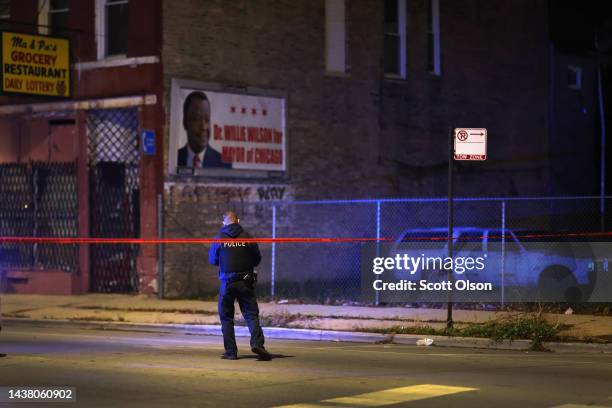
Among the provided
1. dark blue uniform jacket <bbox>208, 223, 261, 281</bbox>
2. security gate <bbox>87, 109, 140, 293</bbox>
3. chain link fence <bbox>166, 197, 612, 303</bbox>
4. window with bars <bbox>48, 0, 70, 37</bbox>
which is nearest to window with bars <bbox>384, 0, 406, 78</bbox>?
chain link fence <bbox>166, 197, 612, 303</bbox>

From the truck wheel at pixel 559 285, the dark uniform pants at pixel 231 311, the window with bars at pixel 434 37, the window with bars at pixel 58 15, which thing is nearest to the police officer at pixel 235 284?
the dark uniform pants at pixel 231 311

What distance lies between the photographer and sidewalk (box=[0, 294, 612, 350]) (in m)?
16.9

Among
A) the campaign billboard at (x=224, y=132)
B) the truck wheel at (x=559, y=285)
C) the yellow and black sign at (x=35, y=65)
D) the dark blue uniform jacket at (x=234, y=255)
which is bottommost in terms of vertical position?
the truck wheel at (x=559, y=285)

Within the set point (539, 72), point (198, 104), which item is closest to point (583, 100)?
point (539, 72)

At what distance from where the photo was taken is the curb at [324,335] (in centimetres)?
1476

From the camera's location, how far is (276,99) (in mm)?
25219

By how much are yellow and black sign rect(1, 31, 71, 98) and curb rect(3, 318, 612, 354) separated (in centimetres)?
553

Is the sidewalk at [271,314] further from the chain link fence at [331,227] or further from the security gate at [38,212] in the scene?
the chain link fence at [331,227]

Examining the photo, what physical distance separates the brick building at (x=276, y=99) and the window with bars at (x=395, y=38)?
0.04 metres

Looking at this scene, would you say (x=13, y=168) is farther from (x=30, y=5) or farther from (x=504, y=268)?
(x=504, y=268)

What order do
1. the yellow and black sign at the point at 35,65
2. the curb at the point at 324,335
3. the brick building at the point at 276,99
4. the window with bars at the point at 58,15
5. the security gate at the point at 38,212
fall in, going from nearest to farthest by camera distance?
the curb at the point at 324,335 < the yellow and black sign at the point at 35,65 < the brick building at the point at 276,99 < the security gate at the point at 38,212 < the window with bars at the point at 58,15

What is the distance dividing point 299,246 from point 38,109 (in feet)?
23.1

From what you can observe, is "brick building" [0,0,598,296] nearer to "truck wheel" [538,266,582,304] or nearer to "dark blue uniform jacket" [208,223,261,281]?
"truck wheel" [538,266,582,304]

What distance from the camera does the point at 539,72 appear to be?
33.1 metres
